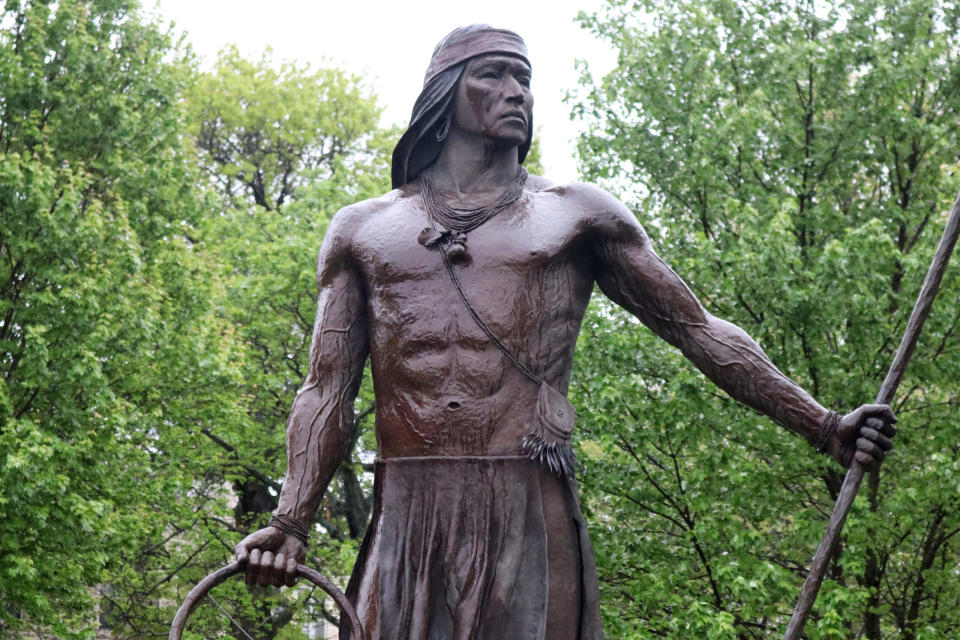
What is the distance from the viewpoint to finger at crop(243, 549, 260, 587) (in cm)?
495

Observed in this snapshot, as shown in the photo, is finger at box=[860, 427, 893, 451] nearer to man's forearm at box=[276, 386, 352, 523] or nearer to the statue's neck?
the statue's neck

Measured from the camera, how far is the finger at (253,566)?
4.95 meters

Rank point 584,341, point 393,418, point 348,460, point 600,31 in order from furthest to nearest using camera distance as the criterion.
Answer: point 348,460
point 600,31
point 584,341
point 393,418

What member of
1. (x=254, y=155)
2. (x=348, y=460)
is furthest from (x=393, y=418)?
(x=254, y=155)

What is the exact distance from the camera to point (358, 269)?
219 inches

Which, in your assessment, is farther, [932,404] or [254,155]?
[254,155]

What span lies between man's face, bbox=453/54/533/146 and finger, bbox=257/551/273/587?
180 cm

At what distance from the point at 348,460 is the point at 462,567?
64.2ft

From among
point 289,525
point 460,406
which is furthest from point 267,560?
point 460,406

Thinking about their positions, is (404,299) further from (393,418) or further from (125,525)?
(125,525)

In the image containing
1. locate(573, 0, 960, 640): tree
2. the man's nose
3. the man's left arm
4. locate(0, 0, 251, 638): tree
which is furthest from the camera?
locate(0, 0, 251, 638): tree

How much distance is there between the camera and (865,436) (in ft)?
15.9

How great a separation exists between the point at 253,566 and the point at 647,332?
12950mm

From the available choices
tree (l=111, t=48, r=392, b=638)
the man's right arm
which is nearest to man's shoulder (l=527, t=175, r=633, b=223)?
the man's right arm
